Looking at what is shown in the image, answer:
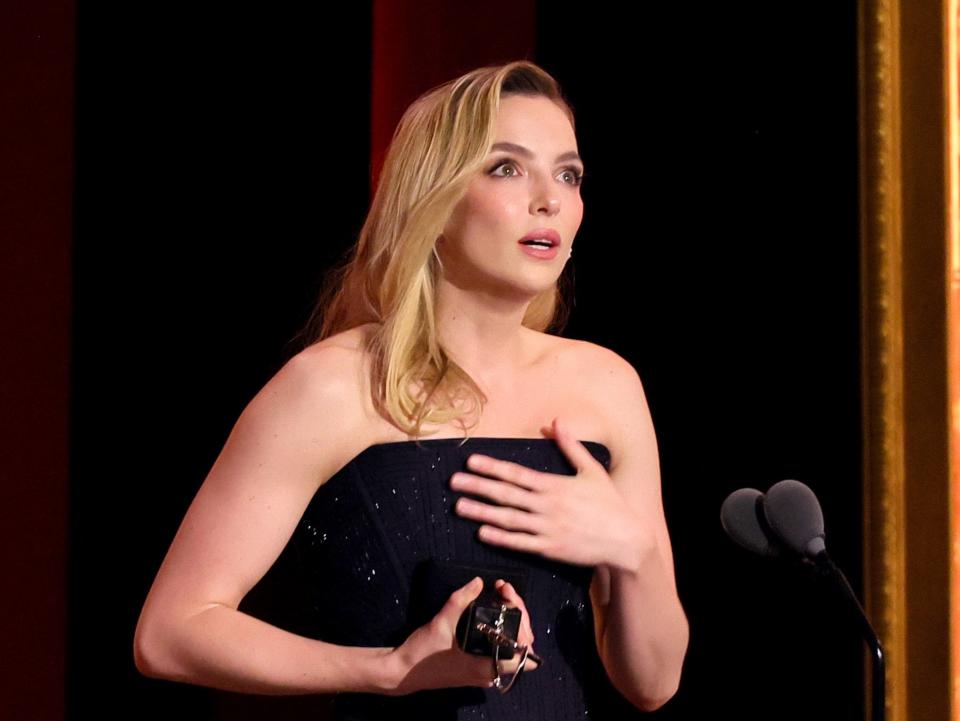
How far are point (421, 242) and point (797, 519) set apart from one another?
571 mm

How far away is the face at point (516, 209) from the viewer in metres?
1.61

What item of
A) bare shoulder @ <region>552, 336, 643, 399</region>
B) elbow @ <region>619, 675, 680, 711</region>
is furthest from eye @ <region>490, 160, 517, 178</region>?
elbow @ <region>619, 675, 680, 711</region>

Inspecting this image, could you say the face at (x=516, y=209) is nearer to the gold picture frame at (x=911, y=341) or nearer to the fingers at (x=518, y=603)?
the fingers at (x=518, y=603)

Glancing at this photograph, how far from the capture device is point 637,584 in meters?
1.57

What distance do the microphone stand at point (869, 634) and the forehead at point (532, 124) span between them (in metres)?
0.61

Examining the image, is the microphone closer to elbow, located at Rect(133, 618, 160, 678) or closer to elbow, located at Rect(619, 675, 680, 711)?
elbow, located at Rect(619, 675, 680, 711)

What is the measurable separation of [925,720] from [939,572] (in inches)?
9.1

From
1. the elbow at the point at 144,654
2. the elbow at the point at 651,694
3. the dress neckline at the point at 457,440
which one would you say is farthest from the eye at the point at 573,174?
the elbow at the point at 144,654

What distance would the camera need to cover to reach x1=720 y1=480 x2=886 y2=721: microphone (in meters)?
1.31

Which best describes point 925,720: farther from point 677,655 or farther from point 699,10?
point 699,10

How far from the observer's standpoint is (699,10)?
2.34 m

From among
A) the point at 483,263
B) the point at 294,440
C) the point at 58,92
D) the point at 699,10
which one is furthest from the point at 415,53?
the point at 294,440

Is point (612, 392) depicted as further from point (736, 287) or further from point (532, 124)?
point (736, 287)

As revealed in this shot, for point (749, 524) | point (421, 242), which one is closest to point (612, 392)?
point (421, 242)
